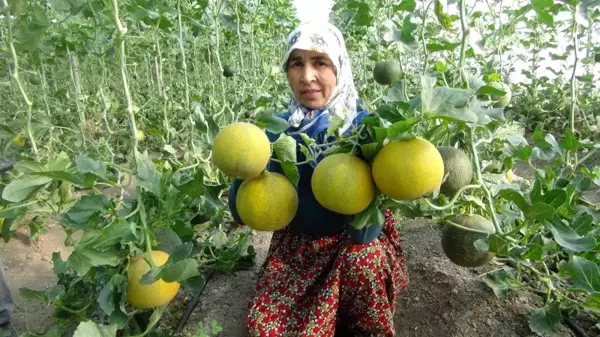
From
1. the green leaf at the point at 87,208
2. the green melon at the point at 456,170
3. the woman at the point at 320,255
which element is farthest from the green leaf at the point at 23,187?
the green melon at the point at 456,170

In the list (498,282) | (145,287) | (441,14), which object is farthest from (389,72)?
(145,287)

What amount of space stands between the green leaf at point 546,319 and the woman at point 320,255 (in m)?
0.38

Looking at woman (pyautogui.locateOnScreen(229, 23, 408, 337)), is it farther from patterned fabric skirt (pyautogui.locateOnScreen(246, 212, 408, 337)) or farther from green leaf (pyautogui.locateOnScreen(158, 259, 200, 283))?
green leaf (pyautogui.locateOnScreen(158, 259, 200, 283))

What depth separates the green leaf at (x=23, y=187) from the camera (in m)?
0.95

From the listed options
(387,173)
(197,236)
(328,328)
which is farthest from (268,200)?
(197,236)

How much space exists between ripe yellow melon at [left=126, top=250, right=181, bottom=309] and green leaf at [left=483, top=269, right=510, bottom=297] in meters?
0.94

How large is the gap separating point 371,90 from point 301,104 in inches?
81.4

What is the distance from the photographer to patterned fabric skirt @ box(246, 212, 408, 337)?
1301 mm

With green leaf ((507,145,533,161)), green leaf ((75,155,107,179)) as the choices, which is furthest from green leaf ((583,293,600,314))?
green leaf ((75,155,107,179))

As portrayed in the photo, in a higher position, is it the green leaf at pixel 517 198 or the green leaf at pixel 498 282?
the green leaf at pixel 517 198

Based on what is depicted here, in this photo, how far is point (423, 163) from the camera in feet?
2.39

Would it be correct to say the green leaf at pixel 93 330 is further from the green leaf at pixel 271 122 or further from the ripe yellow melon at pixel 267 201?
the green leaf at pixel 271 122

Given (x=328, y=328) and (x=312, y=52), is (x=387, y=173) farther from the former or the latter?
(x=328, y=328)

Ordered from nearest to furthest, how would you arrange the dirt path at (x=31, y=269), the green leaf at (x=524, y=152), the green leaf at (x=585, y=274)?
the green leaf at (x=585, y=274)
the green leaf at (x=524, y=152)
the dirt path at (x=31, y=269)
